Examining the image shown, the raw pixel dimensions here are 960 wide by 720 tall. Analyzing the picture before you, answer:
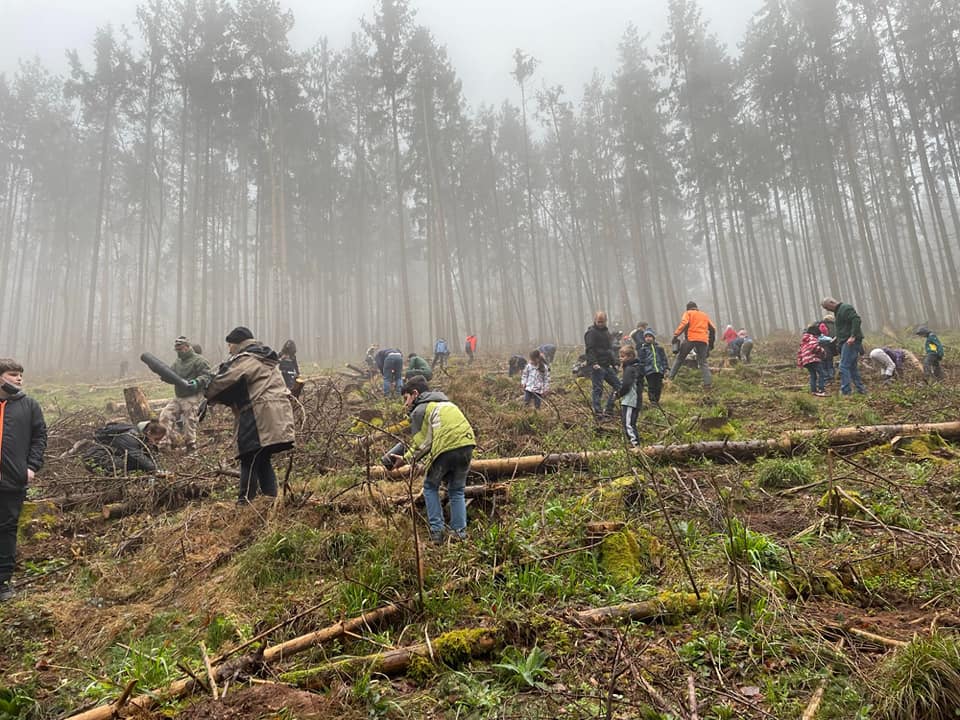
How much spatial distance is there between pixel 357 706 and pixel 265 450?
3.19 meters

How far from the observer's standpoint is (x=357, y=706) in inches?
91.8

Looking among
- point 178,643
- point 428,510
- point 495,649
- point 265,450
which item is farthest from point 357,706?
point 265,450

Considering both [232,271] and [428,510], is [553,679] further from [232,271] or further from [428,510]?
[232,271]

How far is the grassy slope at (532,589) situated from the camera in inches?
95.2

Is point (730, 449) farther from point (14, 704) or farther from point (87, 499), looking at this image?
point (87, 499)

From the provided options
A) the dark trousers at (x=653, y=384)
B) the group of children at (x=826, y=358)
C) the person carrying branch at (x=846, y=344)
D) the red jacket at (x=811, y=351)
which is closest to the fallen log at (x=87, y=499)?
the dark trousers at (x=653, y=384)

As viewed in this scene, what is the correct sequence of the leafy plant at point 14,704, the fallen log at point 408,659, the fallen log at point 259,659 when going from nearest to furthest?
the fallen log at point 259,659 → the leafy plant at point 14,704 → the fallen log at point 408,659

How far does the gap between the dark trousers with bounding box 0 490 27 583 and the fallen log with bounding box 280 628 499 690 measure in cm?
326

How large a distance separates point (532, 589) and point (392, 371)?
8577 mm

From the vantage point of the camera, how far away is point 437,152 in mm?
25547

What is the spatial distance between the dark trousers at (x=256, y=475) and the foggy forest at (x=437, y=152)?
17.8 meters

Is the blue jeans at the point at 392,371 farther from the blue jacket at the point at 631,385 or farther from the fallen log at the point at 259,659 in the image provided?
the fallen log at the point at 259,659

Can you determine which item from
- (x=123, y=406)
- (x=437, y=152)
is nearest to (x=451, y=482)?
(x=123, y=406)

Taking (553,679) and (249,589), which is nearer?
(553,679)
